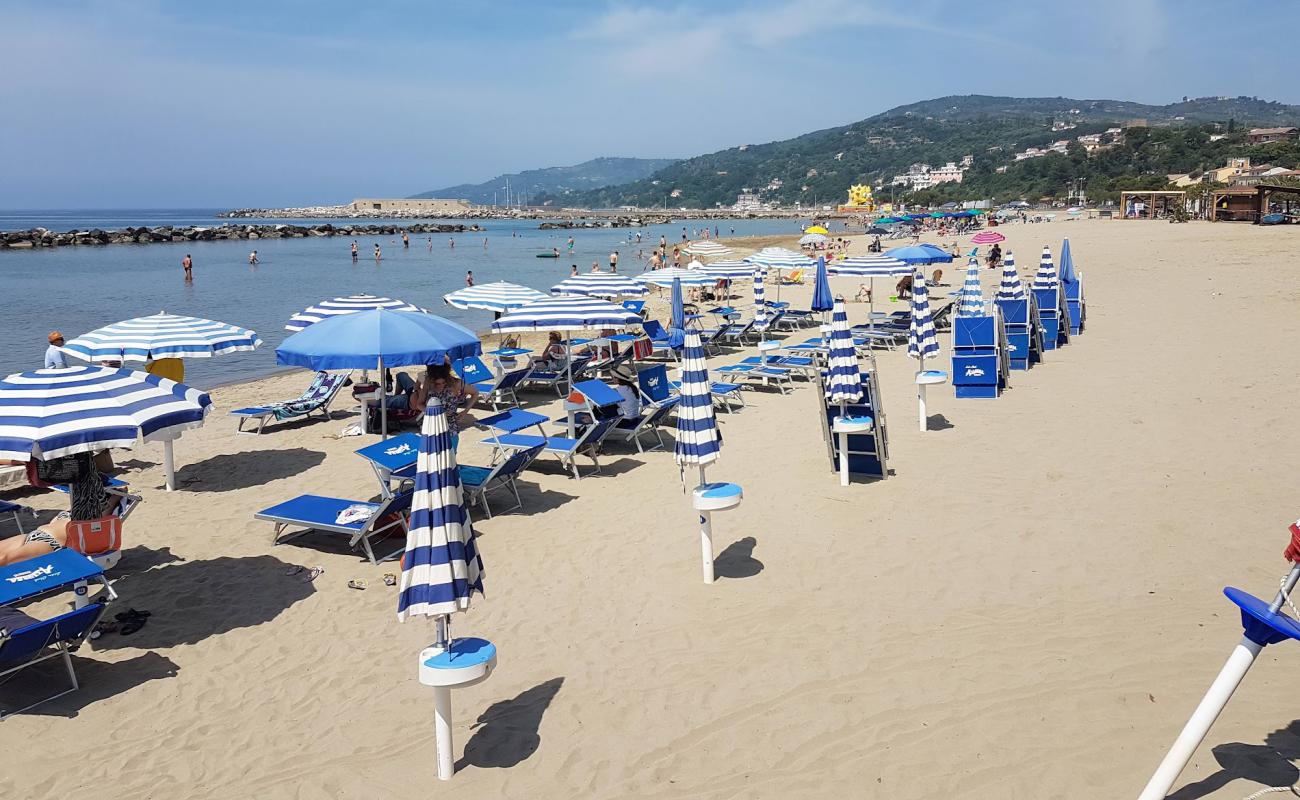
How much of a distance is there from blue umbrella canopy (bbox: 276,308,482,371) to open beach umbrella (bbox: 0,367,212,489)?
5.11 ft

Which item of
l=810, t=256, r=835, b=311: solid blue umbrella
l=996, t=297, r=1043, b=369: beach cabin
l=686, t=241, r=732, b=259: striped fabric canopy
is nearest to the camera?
l=996, t=297, r=1043, b=369: beach cabin

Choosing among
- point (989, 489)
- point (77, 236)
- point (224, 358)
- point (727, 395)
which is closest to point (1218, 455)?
point (989, 489)

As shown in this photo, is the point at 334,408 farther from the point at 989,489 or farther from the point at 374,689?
the point at 989,489

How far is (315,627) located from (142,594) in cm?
159

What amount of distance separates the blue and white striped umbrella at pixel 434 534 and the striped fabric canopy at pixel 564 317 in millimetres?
6558

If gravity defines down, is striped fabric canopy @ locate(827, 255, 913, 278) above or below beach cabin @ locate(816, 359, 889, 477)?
above

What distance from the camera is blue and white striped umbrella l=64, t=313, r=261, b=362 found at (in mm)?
8977

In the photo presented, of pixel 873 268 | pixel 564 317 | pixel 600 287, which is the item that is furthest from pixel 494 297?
pixel 873 268

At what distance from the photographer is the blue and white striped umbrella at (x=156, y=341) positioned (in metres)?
8.98

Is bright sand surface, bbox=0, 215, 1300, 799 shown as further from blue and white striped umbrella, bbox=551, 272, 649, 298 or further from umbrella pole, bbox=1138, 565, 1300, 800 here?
blue and white striped umbrella, bbox=551, 272, 649, 298

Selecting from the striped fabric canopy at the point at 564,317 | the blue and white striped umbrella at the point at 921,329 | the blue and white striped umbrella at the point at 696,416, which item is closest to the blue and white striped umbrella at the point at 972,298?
the blue and white striped umbrella at the point at 921,329

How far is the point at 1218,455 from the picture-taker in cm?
780

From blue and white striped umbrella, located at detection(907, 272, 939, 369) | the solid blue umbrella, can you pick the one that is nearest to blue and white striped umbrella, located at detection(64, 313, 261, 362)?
blue and white striped umbrella, located at detection(907, 272, 939, 369)

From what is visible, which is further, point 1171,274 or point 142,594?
point 1171,274
